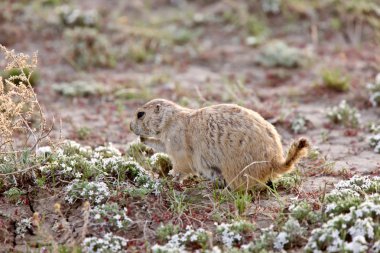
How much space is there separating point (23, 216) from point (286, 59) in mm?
7309

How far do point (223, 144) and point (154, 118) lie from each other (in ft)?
3.24

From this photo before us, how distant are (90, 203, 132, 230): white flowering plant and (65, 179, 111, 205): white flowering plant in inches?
7.2

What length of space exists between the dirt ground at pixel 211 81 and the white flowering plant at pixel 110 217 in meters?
0.16

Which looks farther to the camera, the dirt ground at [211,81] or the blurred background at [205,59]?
the blurred background at [205,59]

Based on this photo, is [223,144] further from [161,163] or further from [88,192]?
[88,192]

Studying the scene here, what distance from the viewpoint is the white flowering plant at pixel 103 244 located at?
5.49m

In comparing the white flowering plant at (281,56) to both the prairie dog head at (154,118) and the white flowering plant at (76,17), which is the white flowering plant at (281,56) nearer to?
the white flowering plant at (76,17)

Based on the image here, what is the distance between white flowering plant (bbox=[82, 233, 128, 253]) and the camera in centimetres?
549

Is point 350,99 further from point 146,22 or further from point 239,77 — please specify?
point 146,22

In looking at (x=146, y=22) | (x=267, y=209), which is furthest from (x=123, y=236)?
(x=146, y=22)

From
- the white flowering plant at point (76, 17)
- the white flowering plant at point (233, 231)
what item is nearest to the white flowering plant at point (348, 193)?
the white flowering plant at point (233, 231)

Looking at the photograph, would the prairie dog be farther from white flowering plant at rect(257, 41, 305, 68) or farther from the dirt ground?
white flowering plant at rect(257, 41, 305, 68)

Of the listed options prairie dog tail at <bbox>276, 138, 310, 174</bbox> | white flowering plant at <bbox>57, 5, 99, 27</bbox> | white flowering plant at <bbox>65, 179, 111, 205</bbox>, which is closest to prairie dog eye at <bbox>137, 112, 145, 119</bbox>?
white flowering plant at <bbox>65, 179, 111, 205</bbox>

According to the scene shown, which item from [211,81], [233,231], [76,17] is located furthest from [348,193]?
[76,17]
